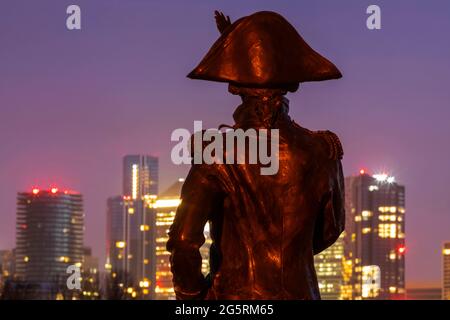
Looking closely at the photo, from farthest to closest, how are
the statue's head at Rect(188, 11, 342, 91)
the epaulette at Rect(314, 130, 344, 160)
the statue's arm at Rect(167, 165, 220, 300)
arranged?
the epaulette at Rect(314, 130, 344, 160) → the statue's head at Rect(188, 11, 342, 91) → the statue's arm at Rect(167, 165, 220, 300)

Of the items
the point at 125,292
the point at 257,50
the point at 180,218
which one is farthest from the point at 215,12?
the point at 125,292

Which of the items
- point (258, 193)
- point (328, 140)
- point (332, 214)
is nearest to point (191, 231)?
point (258, 193)

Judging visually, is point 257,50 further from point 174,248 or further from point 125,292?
point 125,292

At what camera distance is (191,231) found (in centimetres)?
1384

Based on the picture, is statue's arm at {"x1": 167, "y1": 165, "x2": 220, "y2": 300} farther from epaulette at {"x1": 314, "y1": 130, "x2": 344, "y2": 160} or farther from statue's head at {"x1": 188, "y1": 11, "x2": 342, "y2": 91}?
epaulette at {"x1": 314, "y1": 130, "x2": 344, "y2": 160}

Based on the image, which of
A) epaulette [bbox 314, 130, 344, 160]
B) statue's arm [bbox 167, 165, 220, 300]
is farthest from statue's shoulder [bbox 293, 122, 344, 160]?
statue's arm [bbox 167, 165, 220, 300]

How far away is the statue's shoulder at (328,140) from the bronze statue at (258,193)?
0.03m

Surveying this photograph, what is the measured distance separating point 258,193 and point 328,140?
2.39ft

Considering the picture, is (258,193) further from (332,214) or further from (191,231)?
(332,214)

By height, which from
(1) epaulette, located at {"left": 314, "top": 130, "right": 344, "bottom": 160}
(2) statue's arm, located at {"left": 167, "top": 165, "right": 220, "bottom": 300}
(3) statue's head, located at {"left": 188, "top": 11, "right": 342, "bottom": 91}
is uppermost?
(3) statue's head, located at {"left": 188, "top": 11, "right": 342, "bottom": 91}

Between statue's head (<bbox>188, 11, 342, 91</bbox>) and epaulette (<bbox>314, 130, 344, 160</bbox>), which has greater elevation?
statue's head (<bbox>188, 11, 342, 91</bbox>)

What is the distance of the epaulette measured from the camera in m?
14.2

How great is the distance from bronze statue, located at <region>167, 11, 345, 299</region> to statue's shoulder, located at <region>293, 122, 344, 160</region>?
0.03 metres

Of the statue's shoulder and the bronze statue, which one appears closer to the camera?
the bronze statue
